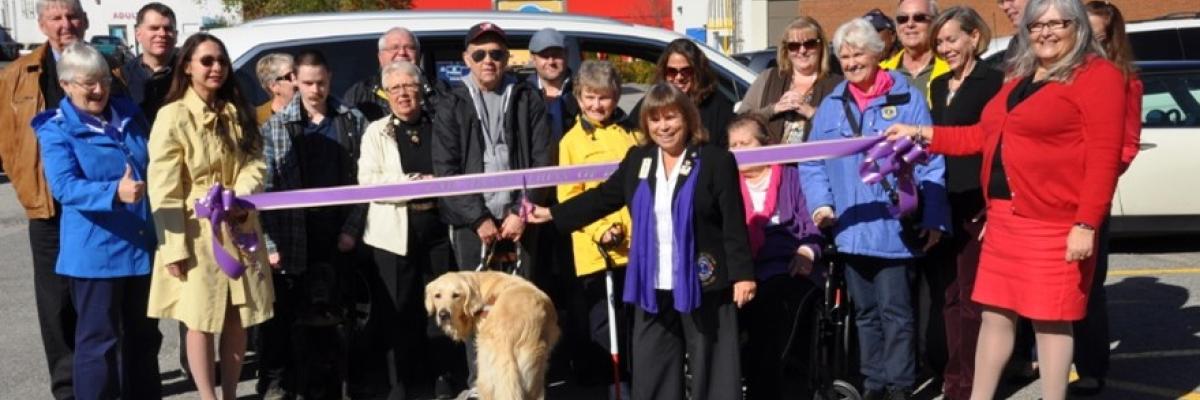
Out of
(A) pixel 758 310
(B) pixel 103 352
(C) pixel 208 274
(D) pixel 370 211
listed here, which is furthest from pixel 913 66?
(B) pixel 103 352

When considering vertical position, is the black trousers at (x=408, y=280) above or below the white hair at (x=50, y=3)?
below

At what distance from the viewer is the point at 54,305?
20.9ft

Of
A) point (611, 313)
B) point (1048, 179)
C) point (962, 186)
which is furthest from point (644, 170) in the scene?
point (962, 186)

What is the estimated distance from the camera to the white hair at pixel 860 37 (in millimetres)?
6241

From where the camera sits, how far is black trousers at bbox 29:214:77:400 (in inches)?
249

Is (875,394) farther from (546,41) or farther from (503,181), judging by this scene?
(546,41)

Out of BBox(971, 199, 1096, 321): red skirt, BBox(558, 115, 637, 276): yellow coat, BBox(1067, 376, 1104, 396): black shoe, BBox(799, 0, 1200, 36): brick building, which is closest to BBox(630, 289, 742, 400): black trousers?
BBox(558, 115, 637, 276): yellow coat

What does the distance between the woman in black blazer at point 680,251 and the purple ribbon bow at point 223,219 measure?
4.92ft

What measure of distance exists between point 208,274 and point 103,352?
1.89ft

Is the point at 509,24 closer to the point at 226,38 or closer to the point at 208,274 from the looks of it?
the point at 226,38

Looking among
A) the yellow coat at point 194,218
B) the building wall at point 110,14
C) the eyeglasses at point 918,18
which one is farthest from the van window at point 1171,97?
the building wall at point 110,14

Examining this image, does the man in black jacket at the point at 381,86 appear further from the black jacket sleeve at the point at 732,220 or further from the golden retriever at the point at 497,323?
the black jacket sleeve at the point at 732,220

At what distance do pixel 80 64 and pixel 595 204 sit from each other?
7.48ft

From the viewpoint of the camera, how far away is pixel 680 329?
A: 5.90 meters
